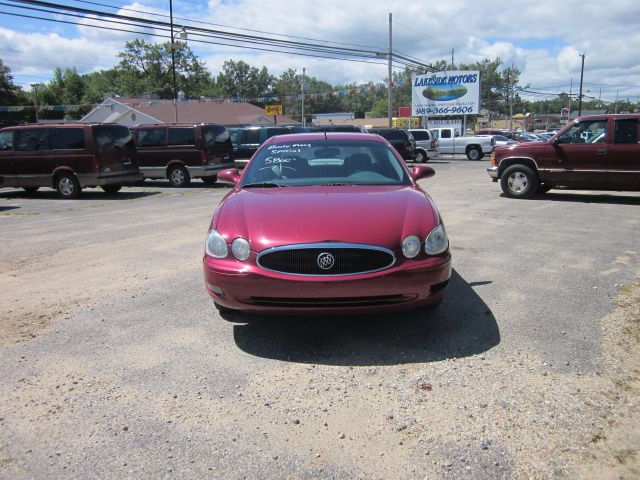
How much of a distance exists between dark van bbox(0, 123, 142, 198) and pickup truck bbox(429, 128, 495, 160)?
74.5ft

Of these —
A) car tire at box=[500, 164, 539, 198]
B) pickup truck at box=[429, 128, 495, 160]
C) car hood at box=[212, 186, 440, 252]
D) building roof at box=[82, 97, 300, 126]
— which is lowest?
car tire at box=[500, 164, 539, 198]

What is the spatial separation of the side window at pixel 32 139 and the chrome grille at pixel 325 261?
12.8 metres

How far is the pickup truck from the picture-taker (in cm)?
3127

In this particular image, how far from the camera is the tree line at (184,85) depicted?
64.1m

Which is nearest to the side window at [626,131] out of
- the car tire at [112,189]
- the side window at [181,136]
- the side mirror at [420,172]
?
the side mirror at [420,172]

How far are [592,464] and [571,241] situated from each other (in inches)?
219

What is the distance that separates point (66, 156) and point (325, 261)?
12.5 meters

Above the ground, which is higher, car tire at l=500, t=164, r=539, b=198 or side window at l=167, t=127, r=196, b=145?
side window at l=167, t=127, r=196, b=145

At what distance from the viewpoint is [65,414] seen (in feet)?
9.90

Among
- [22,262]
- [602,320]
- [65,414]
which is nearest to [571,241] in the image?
[602,320]

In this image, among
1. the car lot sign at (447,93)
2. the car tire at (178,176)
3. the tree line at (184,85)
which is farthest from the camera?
the tree line at (184,85)

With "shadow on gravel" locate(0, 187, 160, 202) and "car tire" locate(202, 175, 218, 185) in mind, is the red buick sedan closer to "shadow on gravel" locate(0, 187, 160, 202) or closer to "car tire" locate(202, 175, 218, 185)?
"shadow on gravel" locate(0, 187, 160, 202)

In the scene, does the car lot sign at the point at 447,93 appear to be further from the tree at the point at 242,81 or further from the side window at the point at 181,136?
the tree at the point at 242,81

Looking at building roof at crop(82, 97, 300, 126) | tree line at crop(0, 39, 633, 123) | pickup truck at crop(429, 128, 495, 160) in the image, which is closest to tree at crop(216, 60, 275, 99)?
tree line at crop(0, 39, 633, 123)
